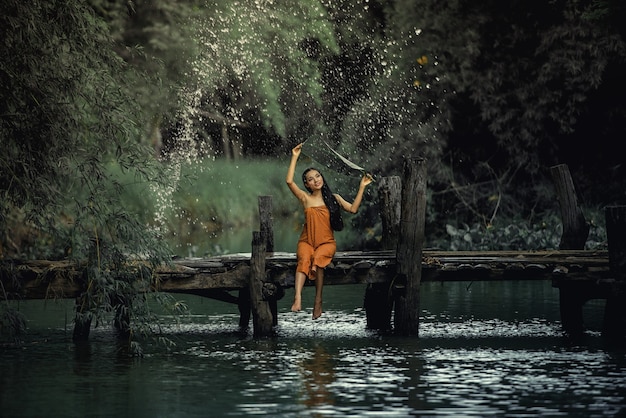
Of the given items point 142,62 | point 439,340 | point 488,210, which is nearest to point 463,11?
point 488,210

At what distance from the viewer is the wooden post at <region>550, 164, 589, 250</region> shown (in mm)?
18188

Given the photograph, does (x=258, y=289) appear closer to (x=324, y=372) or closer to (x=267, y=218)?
(x=267, y=218)

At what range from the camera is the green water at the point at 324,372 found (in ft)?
39.0

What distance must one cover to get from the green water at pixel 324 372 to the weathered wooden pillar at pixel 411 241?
41 cm

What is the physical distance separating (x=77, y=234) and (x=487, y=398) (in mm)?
5100

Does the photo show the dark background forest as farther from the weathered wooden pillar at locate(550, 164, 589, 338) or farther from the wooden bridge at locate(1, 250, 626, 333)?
the weathered wooden pillar at locate(550, 164, 589, 338)

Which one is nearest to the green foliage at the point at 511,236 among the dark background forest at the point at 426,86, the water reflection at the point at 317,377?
the dark background forest at the point at 426,86

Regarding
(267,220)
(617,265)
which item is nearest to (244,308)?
(267,220)

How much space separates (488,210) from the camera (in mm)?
29281

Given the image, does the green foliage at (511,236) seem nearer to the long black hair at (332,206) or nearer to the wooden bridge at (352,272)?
the wooden bridge at (352,272)

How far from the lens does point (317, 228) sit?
53.6 feet

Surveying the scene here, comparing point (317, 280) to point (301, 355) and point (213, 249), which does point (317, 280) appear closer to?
point (301, 355)

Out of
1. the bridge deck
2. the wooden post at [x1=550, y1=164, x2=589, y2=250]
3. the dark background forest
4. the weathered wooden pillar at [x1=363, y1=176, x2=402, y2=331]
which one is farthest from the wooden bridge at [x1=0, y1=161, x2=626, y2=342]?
the dark background forest

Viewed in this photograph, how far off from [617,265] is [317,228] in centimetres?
337
